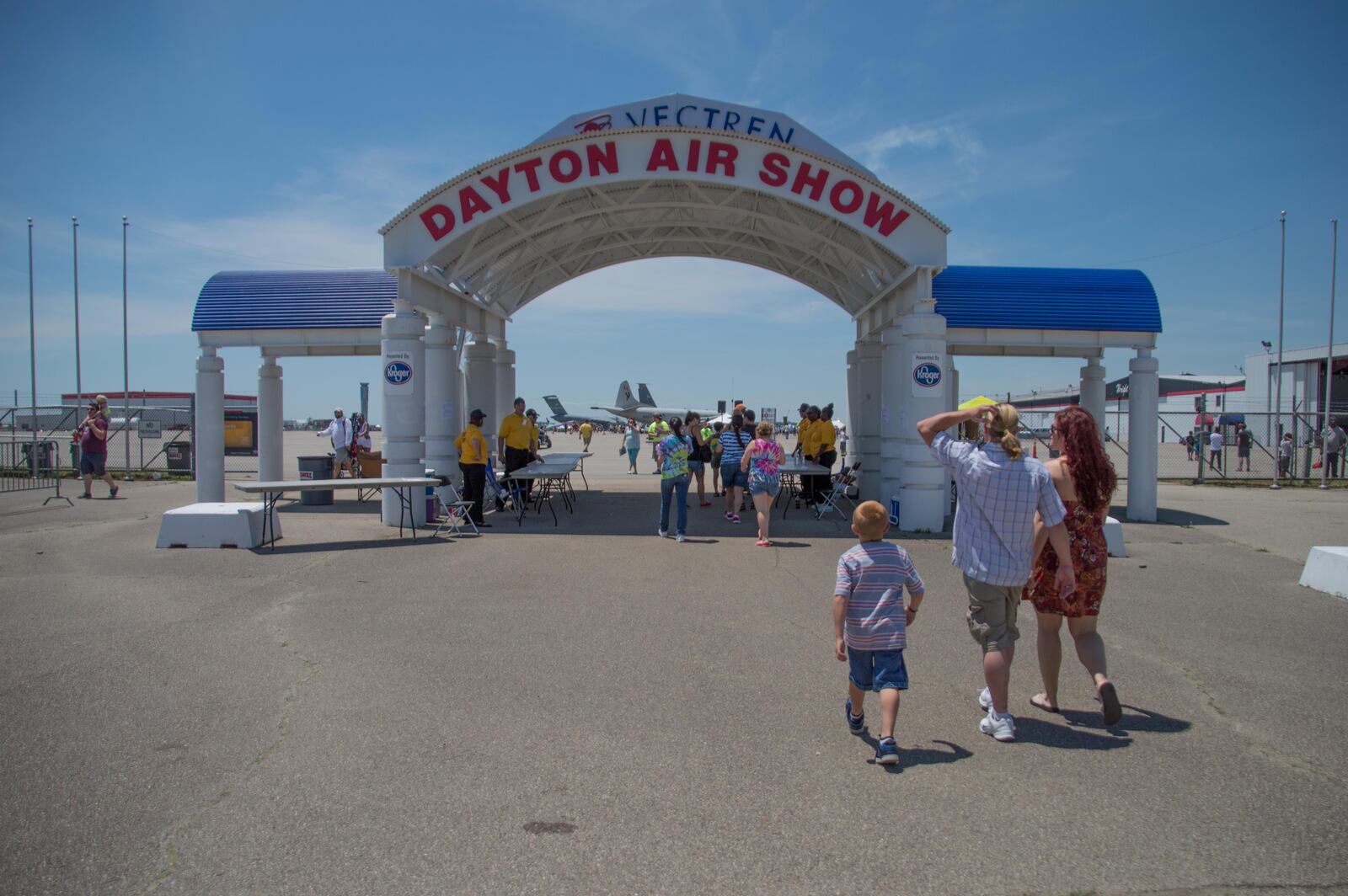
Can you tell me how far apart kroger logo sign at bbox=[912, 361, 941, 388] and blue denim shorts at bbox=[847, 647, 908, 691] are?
838 cm

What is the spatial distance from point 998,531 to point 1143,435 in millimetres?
11077

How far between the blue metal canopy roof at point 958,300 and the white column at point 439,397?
117cm

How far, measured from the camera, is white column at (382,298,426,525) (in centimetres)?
1227

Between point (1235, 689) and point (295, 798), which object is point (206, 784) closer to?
point (295, 798)

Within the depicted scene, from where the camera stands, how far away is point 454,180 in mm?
11938

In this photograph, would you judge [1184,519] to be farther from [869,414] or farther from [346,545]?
[346,545]

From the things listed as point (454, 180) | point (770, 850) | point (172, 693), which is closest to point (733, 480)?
point (454, 180)

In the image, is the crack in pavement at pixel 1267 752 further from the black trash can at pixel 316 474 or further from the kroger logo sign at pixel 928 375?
the black trash can at pixel 316 474

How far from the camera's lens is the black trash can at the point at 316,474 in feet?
51.9

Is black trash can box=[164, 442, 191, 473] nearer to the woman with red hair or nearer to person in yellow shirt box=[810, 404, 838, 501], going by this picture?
person in yellow shirt box=[810, 404, 838, 501]

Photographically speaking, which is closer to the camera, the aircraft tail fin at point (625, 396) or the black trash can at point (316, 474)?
the black trash can at point (316, 474)

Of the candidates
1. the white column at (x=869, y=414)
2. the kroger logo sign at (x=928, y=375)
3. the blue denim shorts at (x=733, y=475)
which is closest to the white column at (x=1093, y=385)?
the white column at (x=869, y=414)

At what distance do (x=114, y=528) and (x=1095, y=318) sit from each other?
51.2ft

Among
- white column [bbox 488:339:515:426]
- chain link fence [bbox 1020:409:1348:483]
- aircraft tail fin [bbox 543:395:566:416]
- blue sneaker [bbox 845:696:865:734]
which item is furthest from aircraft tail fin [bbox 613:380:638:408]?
blue sneaker [bbox 845:696:865:734]
